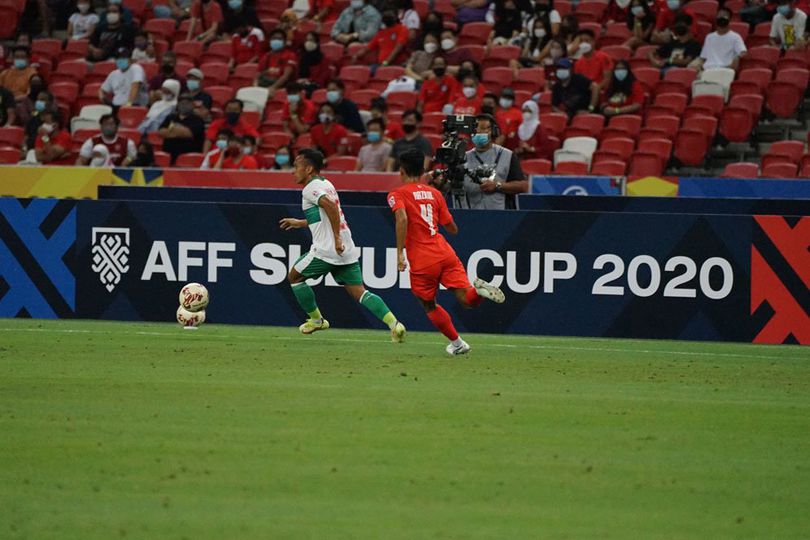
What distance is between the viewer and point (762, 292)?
15.6m

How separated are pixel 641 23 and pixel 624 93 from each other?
186 centimetres

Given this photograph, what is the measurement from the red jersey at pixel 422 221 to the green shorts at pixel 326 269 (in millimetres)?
1243

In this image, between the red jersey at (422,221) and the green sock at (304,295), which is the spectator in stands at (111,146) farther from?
the red jersey at (422,221)

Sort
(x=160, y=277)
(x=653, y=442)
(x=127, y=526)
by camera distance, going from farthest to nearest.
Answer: (x=160, y=277)
(x=653, y=442)
(x=127, y=526)

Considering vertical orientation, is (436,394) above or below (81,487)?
below

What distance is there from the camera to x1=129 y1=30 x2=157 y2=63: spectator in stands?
95.3 ft

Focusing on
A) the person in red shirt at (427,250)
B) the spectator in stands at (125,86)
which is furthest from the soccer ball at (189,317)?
the spectator in stands at (125,86)

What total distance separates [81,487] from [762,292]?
32.2 feet

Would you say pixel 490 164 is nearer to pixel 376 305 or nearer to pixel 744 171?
pixel 376 305

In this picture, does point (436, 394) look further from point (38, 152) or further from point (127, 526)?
point (38, 152)

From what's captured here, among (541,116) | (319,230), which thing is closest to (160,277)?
(319,230)

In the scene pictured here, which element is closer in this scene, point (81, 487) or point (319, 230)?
point (81, 487)

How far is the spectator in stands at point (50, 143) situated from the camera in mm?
26062

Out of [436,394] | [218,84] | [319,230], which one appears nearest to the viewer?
[436,394]
